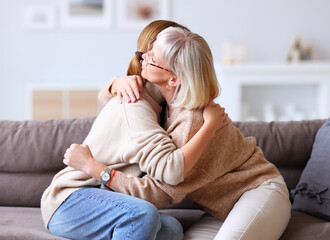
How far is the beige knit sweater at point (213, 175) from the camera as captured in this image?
1.55 meters

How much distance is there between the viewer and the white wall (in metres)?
5.17

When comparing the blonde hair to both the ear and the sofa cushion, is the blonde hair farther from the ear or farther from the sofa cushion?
the sofa cushion

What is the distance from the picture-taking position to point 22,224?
5.61ft

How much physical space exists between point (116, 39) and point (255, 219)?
3.97 metres

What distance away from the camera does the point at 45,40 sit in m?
5.21

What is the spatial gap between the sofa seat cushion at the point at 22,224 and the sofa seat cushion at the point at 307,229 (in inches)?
31.0

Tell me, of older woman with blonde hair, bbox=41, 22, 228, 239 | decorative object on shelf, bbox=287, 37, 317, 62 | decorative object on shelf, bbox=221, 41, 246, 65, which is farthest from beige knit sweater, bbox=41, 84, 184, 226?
decorative object on shelf, bbox=287, 37, 317, 62

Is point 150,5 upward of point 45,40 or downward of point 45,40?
upward

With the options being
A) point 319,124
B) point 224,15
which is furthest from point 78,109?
point 319,124

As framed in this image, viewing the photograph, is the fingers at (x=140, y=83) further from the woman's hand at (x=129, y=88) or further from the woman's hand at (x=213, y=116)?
the woman's hand at (x=213, y=116)

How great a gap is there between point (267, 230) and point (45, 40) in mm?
4232

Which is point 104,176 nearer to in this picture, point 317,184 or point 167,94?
point 167,94

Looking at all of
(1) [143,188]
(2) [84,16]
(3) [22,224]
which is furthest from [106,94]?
(2) [84,16]

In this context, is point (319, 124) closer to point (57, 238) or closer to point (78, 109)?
point (57, 238)
